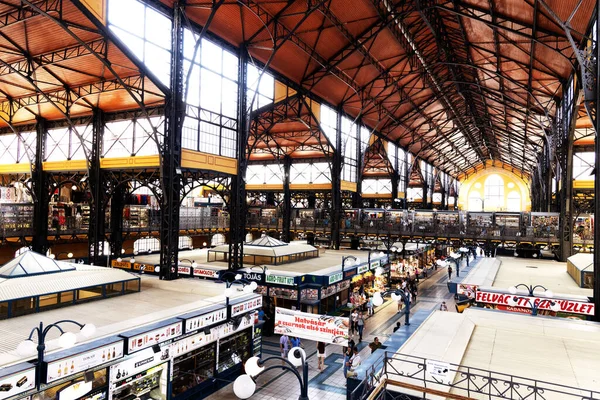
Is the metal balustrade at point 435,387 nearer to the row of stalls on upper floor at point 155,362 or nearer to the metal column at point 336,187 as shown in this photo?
the row of stalls on upper floor at point 155,362

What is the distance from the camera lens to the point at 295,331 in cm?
1323

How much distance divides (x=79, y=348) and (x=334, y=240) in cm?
3019

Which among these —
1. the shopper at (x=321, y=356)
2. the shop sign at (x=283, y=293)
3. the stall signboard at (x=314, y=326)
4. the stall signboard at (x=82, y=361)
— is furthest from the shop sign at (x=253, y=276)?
the stall signboard at (x=82, y=361)

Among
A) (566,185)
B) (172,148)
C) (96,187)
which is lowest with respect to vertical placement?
(96,187)

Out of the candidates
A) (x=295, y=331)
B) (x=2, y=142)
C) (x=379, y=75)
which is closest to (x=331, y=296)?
(x=295, y=331)

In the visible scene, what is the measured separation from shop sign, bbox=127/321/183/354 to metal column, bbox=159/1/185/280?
27.8ft

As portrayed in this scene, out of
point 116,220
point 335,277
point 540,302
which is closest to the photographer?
point 540,302

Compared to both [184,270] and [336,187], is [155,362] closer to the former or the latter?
[184,270]

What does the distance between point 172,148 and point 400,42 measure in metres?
20.2

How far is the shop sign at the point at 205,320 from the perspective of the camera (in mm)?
13685

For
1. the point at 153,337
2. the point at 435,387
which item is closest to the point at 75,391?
the point at 153,337

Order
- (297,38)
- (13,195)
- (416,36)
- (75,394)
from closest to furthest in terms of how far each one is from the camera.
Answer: (75,394)
(297,38)
(416,36)
(13,195)

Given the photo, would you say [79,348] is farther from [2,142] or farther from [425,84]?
[425,84]

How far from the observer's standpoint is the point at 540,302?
56.8 feet
